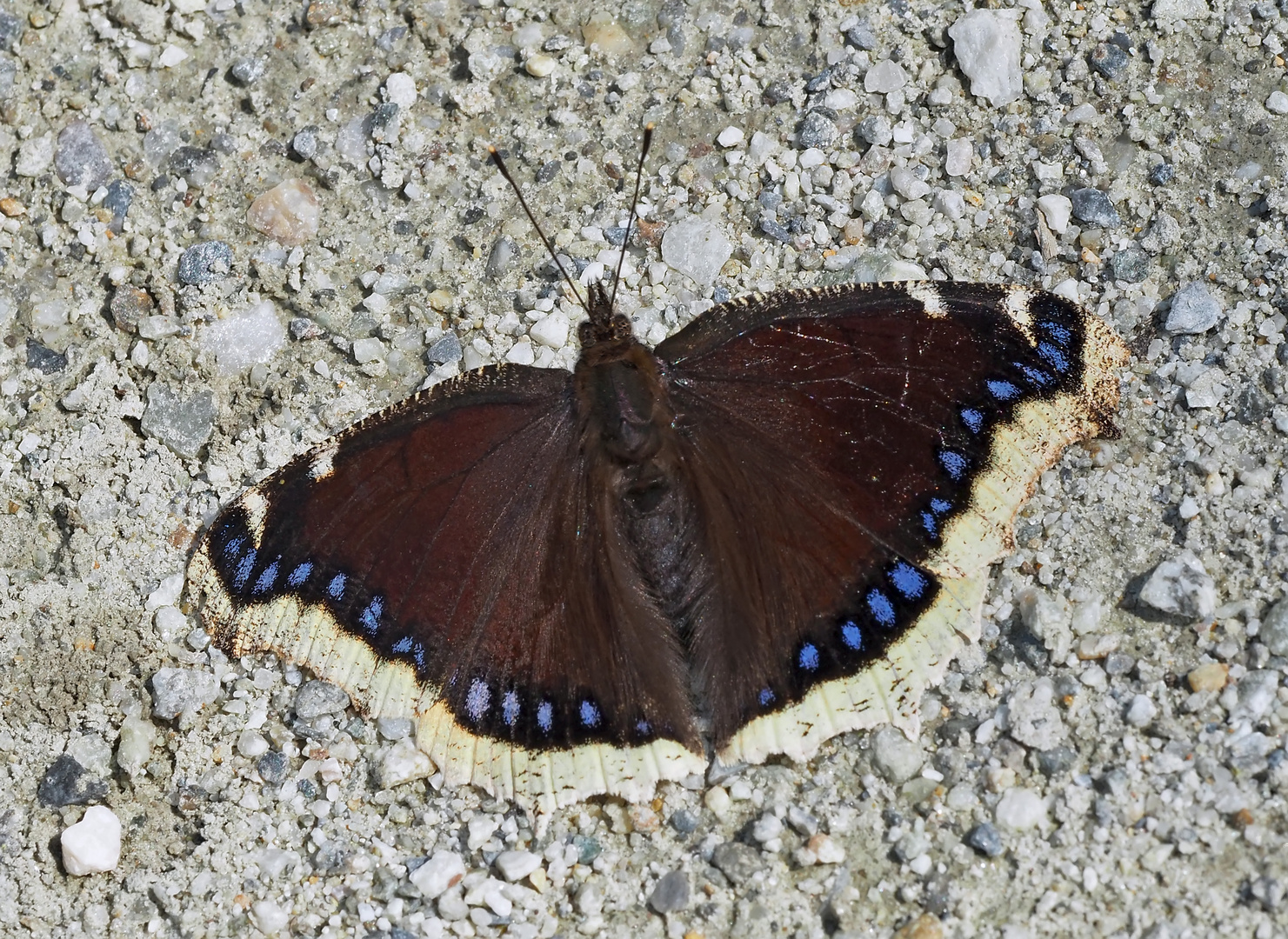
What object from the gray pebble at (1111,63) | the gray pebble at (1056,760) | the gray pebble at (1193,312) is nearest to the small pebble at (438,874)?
the gray pebble at (1056,760)

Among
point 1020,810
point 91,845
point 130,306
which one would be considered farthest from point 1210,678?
point 130,306

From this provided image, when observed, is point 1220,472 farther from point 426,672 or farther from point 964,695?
point 426,672

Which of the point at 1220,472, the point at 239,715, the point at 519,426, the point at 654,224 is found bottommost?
the point at 239,715

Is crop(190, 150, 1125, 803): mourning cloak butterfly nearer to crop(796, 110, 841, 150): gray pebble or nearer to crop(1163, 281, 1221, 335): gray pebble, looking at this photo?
crop(1163, 281, 1221, 335): gray pebble

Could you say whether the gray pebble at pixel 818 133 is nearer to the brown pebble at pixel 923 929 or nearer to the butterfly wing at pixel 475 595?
the butterfly wing at pixel 475 595

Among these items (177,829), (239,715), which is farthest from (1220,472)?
(177,829)

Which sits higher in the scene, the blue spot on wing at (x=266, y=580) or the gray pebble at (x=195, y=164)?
the gray pebble at (x=195, y=164)

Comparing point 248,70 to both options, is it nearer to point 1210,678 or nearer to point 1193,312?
point 1193,312
